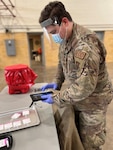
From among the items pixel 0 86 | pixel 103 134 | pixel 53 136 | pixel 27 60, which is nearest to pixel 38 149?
pixel 53 136

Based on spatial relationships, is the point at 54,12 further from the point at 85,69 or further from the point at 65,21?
the point at 85,69

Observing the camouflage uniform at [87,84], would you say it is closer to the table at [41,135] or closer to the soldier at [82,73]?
the soldier at [82,73]

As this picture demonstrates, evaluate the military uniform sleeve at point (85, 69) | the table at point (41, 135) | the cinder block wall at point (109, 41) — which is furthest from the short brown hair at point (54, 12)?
the cinder block wall at point (109, 41)

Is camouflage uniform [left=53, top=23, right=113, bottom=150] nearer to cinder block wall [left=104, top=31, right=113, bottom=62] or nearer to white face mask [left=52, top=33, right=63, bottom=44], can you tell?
white face mask [left=52, top=33, right=63, bottom=44]

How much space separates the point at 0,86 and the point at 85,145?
137 inches

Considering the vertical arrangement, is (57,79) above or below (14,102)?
above

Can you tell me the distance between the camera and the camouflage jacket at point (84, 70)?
2.90 ft

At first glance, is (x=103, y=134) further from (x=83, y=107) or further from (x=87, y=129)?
(x=83, y=107)

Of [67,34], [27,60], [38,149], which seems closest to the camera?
[38,149]

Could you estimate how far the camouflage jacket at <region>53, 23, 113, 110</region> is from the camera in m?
0.88

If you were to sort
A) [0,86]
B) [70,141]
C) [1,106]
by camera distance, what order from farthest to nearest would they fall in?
[0,86] < [1,106] < [70,141]

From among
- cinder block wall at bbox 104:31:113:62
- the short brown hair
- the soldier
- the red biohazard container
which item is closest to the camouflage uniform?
the soldier

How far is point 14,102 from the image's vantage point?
1.32 m

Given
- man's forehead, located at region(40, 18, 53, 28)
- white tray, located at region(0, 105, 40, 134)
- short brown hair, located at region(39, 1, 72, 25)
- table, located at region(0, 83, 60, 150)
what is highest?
short brown hair, located at region(39, 1, 72, 25)
